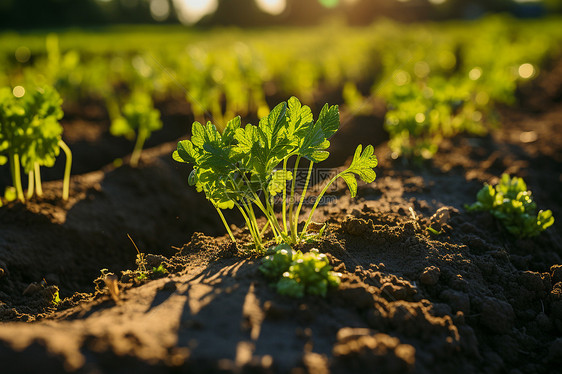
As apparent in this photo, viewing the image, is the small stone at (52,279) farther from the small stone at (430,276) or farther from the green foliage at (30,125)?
the small stone at (430,276)

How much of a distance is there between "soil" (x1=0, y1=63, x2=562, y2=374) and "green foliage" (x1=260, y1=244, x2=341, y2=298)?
55 mm

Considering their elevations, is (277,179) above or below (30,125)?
below

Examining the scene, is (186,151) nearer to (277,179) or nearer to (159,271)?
(277,179)

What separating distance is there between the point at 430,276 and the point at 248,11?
165 ft

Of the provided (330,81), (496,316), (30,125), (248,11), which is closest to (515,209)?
(496,316)

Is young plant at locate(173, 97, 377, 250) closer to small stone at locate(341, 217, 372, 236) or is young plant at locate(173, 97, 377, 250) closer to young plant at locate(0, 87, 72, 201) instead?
small stone at locate(341, 217, 372, 236)

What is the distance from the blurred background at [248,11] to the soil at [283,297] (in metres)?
34.8

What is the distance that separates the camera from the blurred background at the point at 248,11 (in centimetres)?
3382

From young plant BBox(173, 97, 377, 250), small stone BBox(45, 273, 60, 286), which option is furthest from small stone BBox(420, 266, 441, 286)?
small stone BBox(45, 273, 60, 286)

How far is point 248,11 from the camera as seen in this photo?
48.1 meters

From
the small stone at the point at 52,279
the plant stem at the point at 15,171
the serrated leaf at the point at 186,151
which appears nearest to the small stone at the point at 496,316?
the serrated leaf at the point at 186,151

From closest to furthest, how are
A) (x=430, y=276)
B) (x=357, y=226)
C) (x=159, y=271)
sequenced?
(x=430, y=276) < (x=159, y=271) < (x=357, y=226)

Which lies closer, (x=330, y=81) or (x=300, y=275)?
(x=300, y=275)

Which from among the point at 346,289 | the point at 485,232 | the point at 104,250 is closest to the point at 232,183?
the point at 346,289
